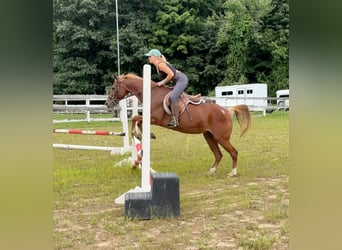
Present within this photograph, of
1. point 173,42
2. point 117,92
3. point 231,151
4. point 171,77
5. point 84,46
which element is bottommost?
point 231,151

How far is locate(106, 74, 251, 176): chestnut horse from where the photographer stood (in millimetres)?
4617

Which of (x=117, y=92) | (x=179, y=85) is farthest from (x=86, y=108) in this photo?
(x=179, y=85)

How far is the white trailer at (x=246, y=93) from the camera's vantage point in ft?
53.4

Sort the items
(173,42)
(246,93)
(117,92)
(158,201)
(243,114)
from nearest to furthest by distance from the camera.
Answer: (158,201) → (117,92) → (243,114) → (246,93) → (173,42)

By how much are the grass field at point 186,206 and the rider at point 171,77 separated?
721 millimetres

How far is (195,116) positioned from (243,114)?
0.66 m

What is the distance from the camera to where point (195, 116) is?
465 cm

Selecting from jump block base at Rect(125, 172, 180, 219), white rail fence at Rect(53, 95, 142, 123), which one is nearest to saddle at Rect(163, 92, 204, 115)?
jump block base at Rect(125, 172, 180, 219)

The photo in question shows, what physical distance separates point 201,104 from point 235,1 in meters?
16.8

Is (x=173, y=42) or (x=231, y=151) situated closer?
(x=231, y=151)

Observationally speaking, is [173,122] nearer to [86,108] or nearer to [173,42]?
[86,108]

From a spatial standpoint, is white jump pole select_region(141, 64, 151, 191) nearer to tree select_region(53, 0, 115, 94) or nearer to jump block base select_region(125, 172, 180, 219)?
jump block base select_region(125, 172, 180, 219)
